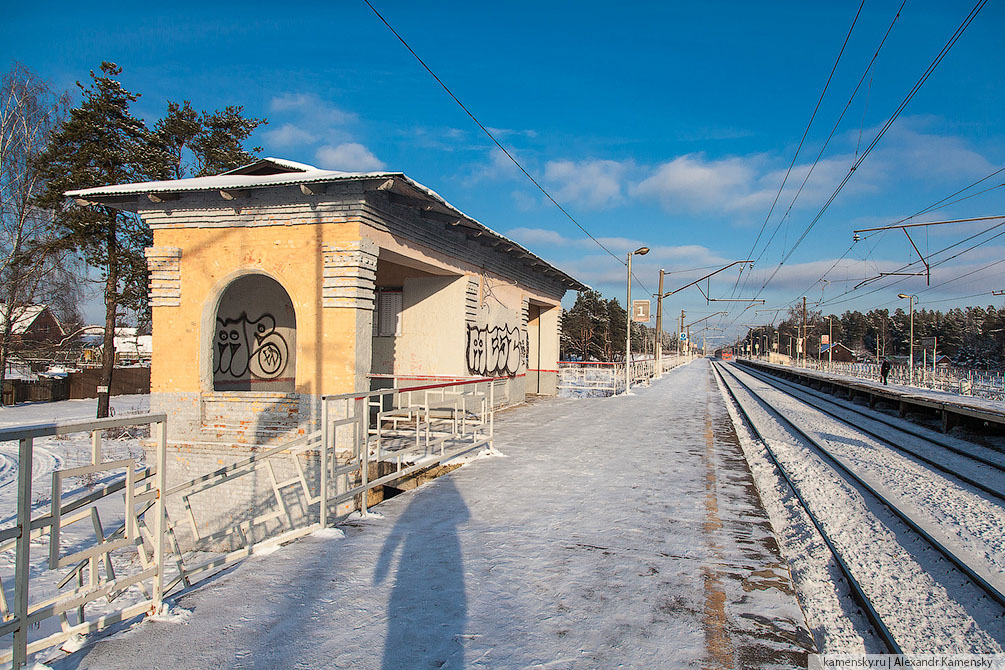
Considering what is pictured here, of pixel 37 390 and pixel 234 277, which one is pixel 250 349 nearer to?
pixel 234 277

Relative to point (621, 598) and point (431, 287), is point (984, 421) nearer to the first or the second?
point (431, 287)

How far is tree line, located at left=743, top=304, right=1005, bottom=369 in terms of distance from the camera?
76.4 meters

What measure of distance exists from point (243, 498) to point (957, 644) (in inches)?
411

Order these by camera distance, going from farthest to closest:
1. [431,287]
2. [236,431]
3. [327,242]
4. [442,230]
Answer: [431,287] → [442,230] → [236,431] → [327,242]

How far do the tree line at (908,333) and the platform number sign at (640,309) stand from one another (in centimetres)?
4985

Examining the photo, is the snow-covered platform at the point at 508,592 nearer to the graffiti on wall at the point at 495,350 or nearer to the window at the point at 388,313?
the graffiti on wall at the point at 495,350

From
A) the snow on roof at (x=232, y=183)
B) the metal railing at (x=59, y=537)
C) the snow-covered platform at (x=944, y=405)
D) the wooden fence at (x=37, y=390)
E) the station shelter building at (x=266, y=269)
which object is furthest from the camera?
the wooden fence at (x=37, y=390)

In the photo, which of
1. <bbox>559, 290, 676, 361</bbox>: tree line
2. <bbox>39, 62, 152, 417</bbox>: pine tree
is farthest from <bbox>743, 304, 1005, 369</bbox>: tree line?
<bbox>39, 62, 152, 417</bbox>: pine tree

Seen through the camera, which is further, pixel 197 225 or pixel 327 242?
pixel 197 225

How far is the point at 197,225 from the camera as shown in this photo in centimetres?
1143

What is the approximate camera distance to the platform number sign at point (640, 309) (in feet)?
93.0

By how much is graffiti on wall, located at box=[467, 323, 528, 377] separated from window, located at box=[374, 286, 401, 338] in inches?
77.7

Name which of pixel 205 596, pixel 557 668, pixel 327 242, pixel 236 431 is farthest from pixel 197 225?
pixel 557 668

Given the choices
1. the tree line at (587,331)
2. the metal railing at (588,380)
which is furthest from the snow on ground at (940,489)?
the tree line at (587,331)
